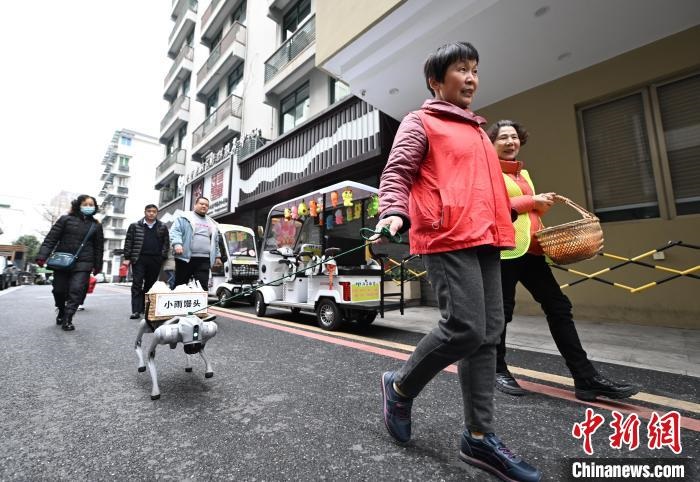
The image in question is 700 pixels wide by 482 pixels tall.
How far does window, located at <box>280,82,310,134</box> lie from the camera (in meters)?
12.1

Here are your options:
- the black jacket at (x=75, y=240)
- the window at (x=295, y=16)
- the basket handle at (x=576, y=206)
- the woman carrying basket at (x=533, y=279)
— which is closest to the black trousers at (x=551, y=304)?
the woman carrying basket at (x=533, y=279)

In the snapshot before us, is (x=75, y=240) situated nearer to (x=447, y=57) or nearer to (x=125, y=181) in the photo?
(x=447, y=57)

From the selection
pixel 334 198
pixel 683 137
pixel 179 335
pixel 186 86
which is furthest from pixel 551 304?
pixel 186 86

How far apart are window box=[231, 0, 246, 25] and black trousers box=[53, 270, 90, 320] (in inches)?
662

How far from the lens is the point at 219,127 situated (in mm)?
16266

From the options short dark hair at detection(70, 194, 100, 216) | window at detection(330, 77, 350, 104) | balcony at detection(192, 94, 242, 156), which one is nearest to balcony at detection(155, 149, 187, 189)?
balcony at detection(192, 94, 242, 156)

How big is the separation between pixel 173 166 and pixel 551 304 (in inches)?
928

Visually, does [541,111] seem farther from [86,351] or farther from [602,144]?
[86,351]

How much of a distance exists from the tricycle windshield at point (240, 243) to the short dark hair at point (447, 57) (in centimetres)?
829

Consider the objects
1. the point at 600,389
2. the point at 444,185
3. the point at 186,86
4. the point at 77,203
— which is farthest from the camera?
the point at 186,86

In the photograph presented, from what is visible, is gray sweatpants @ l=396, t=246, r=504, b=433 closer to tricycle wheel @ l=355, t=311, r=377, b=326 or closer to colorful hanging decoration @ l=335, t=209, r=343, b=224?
tricycle wheel @ l=355, t=311, r=377, b=326

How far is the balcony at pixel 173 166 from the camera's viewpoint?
21.0 metres

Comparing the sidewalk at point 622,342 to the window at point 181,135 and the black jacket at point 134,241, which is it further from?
the window at point 181,135

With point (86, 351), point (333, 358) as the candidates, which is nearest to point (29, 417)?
point (86, 351)
